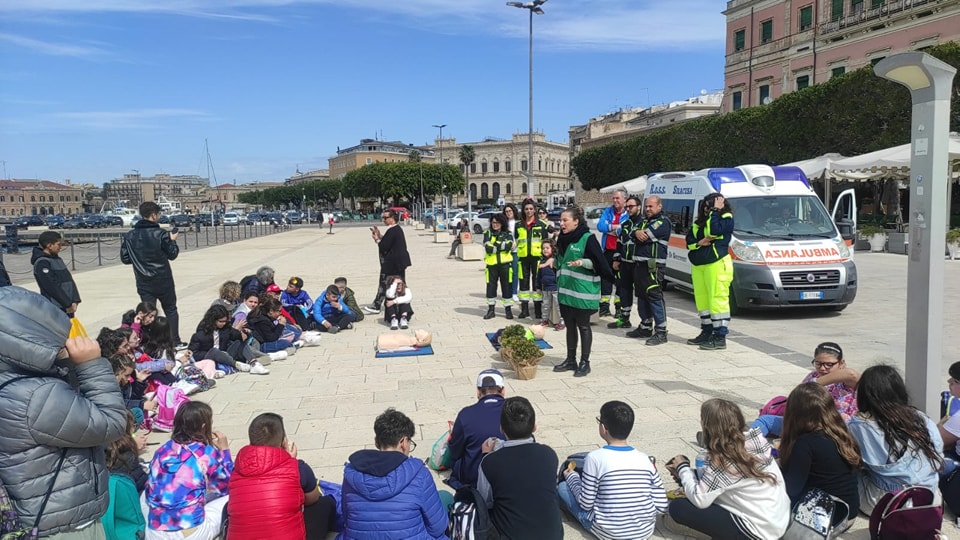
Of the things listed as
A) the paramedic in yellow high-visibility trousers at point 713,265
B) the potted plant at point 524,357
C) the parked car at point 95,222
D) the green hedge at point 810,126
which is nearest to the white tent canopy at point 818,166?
the green hedge at point 810,126

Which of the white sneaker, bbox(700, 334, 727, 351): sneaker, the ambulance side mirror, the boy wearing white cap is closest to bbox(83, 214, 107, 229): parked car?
the white sneaker

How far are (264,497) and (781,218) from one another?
10.2 m

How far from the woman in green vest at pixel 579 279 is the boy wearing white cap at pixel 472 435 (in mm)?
2782

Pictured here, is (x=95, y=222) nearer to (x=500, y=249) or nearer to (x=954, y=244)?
(x=500, y=249)

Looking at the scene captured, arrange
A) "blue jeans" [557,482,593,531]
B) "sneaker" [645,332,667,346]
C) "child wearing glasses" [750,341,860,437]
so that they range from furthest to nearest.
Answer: "sneaker" [645,332,667,346]
"child wearing glasses" [750,341,860,437]
"blue jeans" [557,482,593,531]

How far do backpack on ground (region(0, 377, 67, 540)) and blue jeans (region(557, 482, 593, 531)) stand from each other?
Result: 2680 millimetres

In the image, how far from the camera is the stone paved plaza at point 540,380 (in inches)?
221

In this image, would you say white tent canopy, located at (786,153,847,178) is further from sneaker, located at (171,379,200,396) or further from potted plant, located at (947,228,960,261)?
sneaker, located at (171,379,200,396)

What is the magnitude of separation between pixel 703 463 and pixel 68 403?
3.32 m

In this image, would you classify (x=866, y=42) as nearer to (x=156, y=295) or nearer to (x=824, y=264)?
(x=824, y=264)

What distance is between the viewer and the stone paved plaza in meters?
5.62

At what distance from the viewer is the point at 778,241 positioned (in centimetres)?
1054

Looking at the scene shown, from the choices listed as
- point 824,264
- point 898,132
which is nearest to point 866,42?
point 898,132

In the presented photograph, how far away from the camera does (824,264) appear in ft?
33.8
